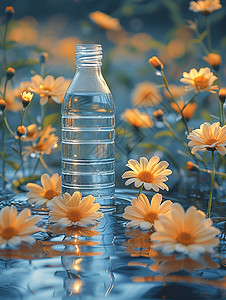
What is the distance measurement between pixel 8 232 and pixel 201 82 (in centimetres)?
60

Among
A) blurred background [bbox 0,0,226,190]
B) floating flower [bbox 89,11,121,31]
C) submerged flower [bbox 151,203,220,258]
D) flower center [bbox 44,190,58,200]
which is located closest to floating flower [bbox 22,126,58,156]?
flower center [bbox 44,190,58,200]

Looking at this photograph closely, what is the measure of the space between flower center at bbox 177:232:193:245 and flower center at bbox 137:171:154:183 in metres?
0.23

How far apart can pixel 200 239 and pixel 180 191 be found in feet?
1.82

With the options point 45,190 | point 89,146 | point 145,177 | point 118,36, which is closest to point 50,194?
point 45,190

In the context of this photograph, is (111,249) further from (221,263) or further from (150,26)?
(150,26)

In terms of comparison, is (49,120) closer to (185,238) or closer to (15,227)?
(15,227)

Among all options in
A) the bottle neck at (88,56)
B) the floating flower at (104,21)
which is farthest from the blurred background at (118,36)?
the bottle neck at (88,56)

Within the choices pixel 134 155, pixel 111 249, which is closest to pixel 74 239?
pixel 111 249

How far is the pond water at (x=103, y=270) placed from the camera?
0.83 meters

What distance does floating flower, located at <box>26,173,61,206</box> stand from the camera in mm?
1271

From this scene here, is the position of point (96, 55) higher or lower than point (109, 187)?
higher

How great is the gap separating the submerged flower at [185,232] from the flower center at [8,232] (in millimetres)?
257

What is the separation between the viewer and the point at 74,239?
3.49 ft

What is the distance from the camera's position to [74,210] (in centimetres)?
110
